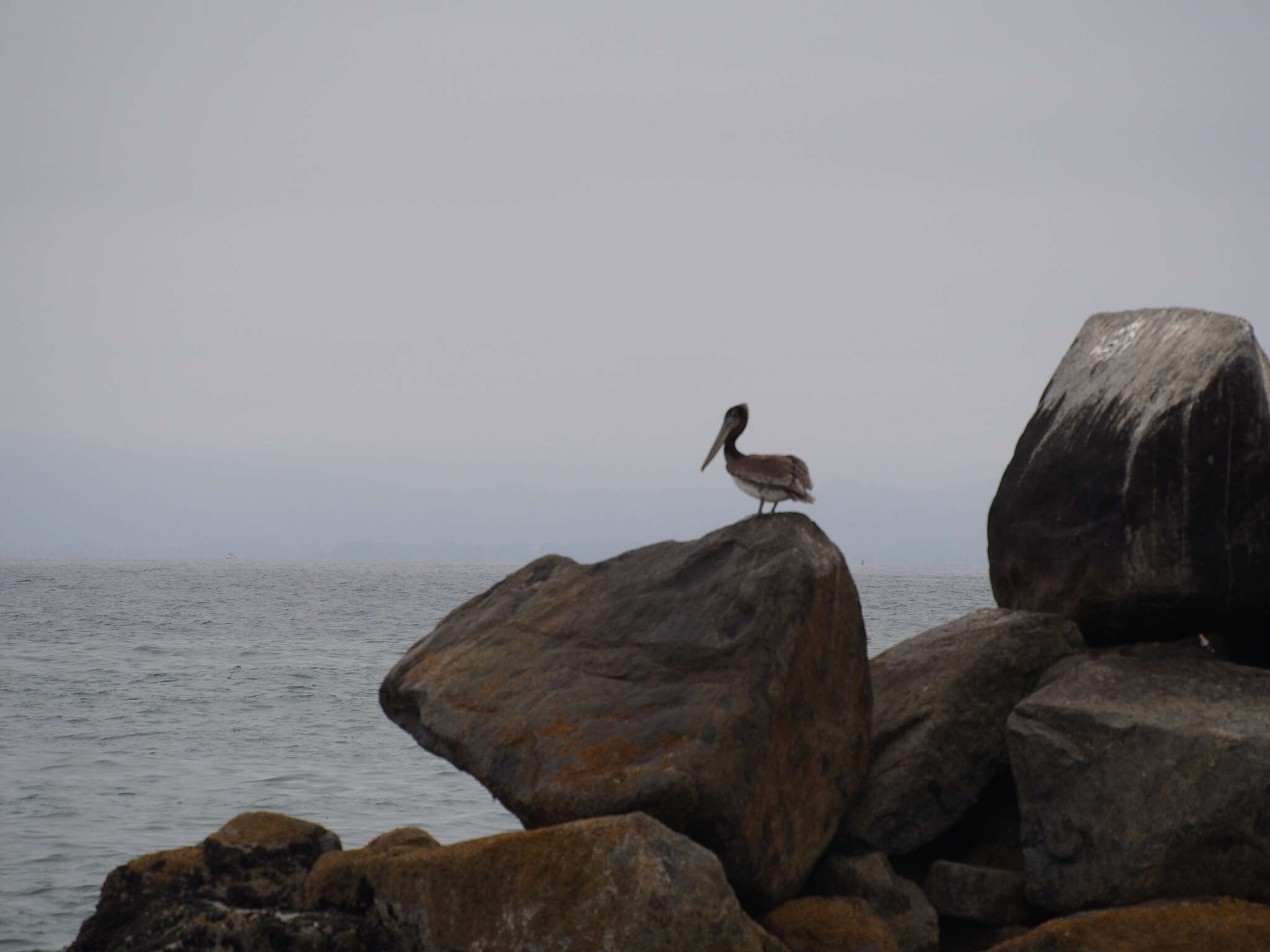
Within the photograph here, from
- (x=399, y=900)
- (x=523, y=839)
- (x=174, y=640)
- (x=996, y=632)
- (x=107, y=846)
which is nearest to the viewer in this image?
(x=523, y=839)

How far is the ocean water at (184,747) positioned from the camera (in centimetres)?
1644

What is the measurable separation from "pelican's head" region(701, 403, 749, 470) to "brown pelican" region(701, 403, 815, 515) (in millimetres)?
383

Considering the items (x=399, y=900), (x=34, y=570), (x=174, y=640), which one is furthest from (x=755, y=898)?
(x=34, y=570)

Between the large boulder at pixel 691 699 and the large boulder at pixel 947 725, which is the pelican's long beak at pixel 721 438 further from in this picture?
the large boulder at pixel 947 725

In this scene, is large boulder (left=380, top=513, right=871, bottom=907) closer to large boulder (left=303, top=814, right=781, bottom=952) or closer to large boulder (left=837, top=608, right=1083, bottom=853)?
large boulder (left=837, top=608, right=1083, bottom=853)

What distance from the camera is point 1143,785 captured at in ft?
27.9

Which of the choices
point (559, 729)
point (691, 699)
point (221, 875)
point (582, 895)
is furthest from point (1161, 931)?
point (221, 875)

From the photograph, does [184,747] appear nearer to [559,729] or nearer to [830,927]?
[559,729]

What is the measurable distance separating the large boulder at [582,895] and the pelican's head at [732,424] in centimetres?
438

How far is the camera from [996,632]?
420 inches

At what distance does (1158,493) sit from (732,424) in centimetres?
366

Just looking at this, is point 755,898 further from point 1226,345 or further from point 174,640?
point 174,640

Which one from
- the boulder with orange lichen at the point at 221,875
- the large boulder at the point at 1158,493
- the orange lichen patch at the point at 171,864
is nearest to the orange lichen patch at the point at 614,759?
the boulder with orange lichen at the point at 221,875

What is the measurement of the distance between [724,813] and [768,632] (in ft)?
4.43
